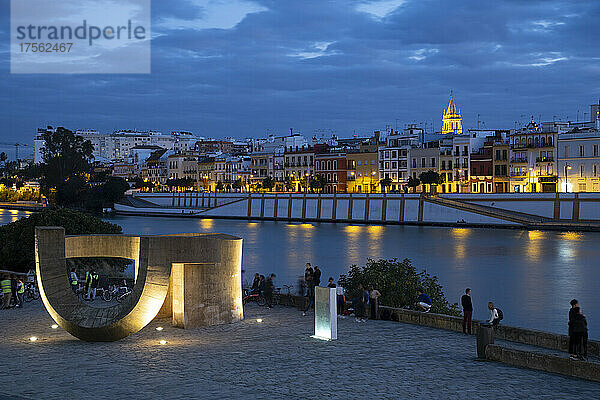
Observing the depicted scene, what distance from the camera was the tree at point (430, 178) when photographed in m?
81.6

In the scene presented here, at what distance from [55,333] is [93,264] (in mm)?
13890

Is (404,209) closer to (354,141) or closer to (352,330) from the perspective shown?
(354,141)

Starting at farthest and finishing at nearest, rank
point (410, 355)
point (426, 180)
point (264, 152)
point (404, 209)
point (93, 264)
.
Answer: point (264, 152) < point (426, 180) < point (404, 209) < point (93, 264) < point (410, 355)

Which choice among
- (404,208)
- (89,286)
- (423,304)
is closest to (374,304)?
(423,304)

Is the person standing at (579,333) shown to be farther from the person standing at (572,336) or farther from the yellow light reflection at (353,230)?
the yellow light reflection at (353,230)

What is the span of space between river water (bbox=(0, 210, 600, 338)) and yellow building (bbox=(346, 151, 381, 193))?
23.6 meters

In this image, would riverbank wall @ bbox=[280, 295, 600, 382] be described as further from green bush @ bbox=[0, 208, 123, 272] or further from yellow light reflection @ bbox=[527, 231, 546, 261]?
yellow light reflection @ bbox=[527, 231, 546, 261]

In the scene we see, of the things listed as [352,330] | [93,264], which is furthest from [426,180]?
[352,330]

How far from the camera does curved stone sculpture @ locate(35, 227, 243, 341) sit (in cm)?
1362

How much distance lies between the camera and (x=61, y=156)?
102438 mm

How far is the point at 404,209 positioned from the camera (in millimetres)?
74062

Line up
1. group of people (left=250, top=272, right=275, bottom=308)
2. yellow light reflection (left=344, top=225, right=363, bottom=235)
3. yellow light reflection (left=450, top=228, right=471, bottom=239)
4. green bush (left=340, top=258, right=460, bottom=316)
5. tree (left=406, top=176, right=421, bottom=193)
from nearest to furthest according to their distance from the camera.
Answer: group of people (left=250, top=272, right=275, bottom=308) < green bush (left=340, top=258, right=460, bottom=316) < yellow light reflection (left=450, top=228, right=471, bottom=239) < yellow light reflection (left=344, top=225, right=363, bottom=235) < tree (left=406, top=176, right=421, bottom=193)

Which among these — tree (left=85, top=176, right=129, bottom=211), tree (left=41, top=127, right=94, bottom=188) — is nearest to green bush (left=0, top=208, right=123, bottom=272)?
tree (left=85, top=176, right=129, bottom=211)

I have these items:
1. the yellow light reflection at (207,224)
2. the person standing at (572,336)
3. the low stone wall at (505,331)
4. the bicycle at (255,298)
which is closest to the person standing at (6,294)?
the bicycle at (255,298)
